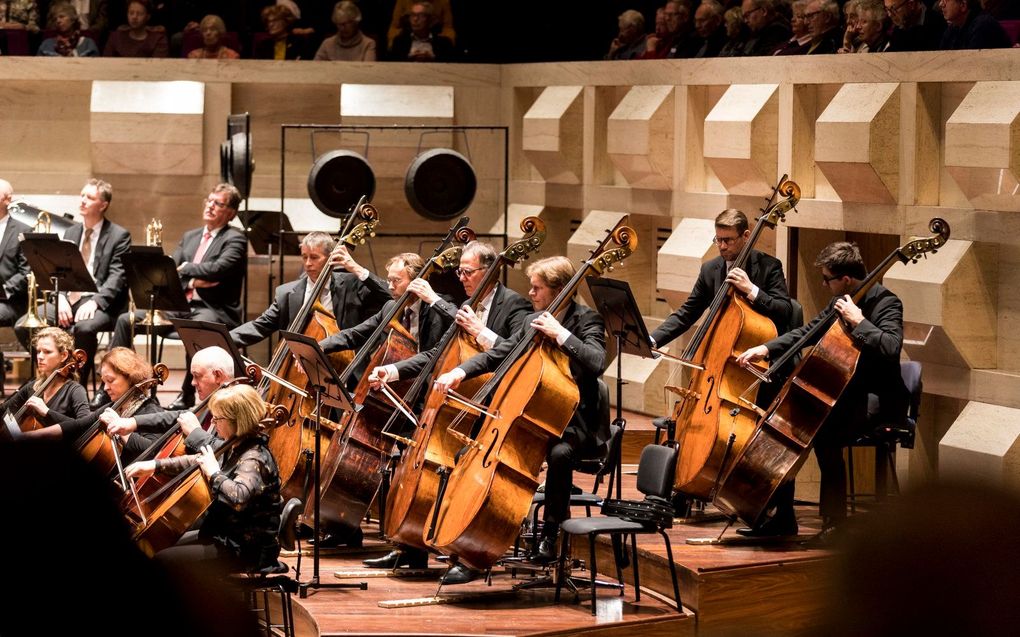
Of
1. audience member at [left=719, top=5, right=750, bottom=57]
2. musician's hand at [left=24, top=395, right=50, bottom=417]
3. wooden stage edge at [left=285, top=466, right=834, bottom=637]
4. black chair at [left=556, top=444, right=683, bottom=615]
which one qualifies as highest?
audience member at [left=719, top=5, right=750, bottom=57]

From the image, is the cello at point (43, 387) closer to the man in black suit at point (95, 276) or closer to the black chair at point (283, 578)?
the black chair at point (283, 578)

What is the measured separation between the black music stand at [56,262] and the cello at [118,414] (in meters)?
1.78

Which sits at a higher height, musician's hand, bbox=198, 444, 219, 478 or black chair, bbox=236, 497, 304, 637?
musician's hand, bbox=198, 444, 219, 478

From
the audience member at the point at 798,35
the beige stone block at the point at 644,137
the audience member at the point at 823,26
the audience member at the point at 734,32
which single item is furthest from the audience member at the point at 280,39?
the audience member at the point at 823,26

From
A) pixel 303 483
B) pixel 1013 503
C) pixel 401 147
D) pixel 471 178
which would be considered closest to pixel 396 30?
pixel 401 147

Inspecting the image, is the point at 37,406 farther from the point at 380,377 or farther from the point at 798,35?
the point at 798,35

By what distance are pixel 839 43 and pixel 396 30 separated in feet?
13.2

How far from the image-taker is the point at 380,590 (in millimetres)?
5527

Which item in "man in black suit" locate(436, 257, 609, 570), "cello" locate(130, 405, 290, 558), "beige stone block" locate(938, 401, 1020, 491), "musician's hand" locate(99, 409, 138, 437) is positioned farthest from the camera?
"beige stone block" locate(938, 401, 1020, 491)

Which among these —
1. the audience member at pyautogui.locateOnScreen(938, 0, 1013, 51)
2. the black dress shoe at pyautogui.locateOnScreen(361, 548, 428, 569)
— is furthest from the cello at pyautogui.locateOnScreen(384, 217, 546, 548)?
the audience member at pyautogui.locateOnScreen(938, 0, 1013, 51)

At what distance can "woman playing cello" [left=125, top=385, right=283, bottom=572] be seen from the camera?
4633mm

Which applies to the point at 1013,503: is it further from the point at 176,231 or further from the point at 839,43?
the point at 176,231

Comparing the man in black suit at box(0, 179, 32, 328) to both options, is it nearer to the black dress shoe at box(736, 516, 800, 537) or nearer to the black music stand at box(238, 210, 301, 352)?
the black music stand at box(238, 210, 301, 352)

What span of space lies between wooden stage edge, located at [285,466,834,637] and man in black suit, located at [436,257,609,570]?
25 cm
